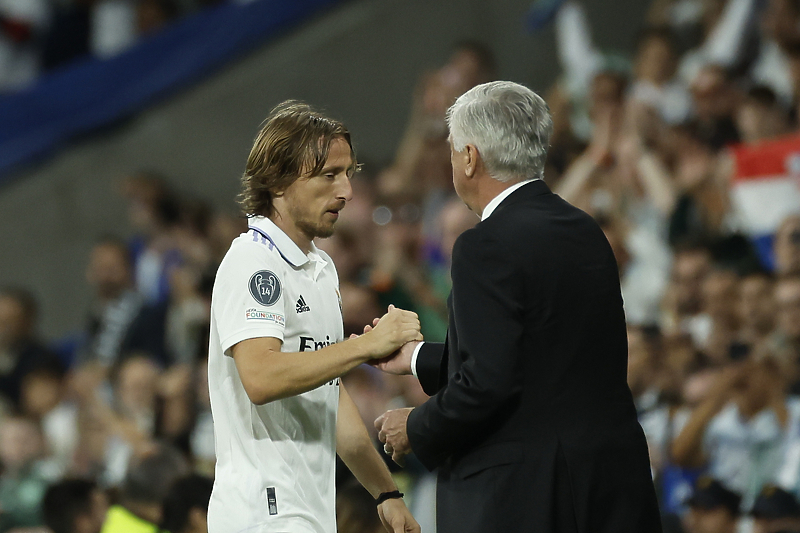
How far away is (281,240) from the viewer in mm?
3334

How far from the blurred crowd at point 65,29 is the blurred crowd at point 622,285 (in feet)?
6.34

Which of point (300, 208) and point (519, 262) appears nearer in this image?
point (519, 262)

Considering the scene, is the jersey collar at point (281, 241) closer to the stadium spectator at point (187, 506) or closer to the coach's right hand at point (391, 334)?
the coach's right hand at point (391, 334)

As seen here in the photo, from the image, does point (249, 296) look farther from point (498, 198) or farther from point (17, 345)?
point (17, 345)

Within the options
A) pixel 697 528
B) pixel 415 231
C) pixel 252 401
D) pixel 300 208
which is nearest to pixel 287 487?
pixel 252 401

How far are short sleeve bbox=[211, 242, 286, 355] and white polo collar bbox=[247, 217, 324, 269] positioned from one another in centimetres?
4

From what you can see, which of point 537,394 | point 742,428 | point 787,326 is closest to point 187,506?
point 537,394

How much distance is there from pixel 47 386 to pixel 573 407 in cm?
616

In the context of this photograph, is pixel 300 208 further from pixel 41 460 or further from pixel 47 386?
pixel 47 386

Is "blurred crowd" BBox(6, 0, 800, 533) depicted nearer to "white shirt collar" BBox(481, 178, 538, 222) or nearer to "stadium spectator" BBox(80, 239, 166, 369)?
"stadium spectator" BBox(80, 239, 166, 369)

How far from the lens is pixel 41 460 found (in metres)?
7.70

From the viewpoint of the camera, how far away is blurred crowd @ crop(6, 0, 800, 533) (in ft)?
18.0

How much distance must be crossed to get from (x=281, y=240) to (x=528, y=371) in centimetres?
80

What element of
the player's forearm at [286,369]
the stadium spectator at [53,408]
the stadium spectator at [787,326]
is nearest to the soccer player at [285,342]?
the player's forearm at [286,369]
